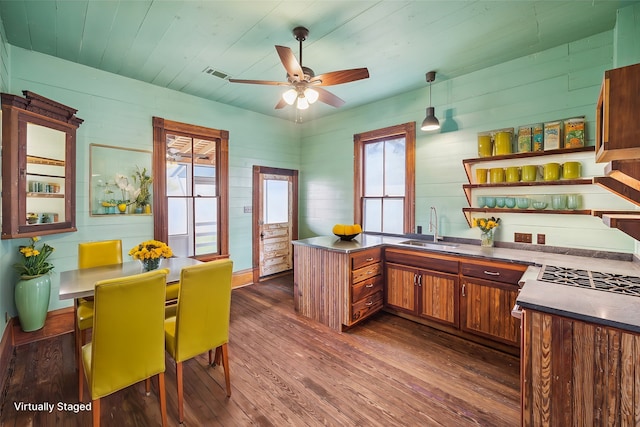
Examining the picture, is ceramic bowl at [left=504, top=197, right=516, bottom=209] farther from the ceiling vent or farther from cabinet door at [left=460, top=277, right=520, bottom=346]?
the ceiling vent

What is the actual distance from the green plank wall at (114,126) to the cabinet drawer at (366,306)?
2.40 metres

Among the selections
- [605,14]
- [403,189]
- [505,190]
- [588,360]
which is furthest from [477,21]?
[588,360]

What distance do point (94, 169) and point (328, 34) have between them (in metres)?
3.12

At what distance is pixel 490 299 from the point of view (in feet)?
8.92

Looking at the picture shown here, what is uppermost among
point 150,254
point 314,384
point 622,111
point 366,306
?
point 622,111

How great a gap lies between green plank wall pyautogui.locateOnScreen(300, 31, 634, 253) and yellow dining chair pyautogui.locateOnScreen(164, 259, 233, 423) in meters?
2.85

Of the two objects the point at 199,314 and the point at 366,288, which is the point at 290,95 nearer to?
the point at 199,314

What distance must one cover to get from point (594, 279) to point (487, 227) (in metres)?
1.25

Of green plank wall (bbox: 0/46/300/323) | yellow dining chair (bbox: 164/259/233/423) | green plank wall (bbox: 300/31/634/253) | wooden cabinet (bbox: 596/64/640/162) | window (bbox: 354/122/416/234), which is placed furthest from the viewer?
window (bbox: 354/122/416/234)

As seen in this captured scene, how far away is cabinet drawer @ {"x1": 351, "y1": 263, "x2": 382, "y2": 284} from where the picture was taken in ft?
10.3

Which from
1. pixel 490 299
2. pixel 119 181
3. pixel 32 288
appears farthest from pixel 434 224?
pixel 32 288

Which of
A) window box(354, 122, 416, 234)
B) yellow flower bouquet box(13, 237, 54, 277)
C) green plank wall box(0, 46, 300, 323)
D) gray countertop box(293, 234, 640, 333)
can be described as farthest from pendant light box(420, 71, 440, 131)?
yellow flower bouquet box(13, 237, 54, 277)

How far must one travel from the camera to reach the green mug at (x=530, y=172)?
2.88 meters

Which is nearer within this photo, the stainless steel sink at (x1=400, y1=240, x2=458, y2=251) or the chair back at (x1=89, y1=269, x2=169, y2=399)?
the chair back at (x1=89, y1=269, x2=169, y2=399)
